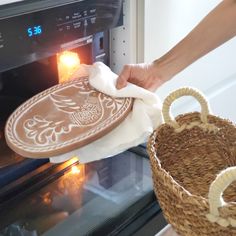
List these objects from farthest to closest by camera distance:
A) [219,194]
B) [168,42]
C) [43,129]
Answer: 1. [168,42]
2. [43,129]
3. [219,194]

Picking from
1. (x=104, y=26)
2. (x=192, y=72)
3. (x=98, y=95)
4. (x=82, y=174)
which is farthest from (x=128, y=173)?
(x=192, y=72)

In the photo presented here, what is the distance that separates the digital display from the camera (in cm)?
83

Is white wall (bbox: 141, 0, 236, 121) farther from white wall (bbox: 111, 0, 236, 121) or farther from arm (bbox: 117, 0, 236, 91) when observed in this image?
arm (bbox: 117, 0, 236, 91)

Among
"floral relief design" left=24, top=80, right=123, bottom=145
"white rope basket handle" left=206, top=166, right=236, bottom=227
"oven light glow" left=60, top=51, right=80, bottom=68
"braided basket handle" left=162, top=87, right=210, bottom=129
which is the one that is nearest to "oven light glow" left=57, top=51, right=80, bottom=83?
"oven light glow" left=60, top=51, right=80, bottom=68

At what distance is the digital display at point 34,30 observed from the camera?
0.83m

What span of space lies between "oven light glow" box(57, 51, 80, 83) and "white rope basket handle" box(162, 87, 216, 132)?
0.79 ft

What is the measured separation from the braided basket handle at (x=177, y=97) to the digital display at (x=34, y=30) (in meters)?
0.25

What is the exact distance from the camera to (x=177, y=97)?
84 cm

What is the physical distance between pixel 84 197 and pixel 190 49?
0.36 meters

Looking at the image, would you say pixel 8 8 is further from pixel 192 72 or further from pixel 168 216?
pixel 192 72

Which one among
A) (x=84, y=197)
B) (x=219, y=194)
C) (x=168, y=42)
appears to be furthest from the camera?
(x=168, y=42)

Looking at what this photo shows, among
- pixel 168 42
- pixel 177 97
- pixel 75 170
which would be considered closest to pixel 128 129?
pixel 177 97

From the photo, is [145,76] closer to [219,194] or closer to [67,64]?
[67,64]

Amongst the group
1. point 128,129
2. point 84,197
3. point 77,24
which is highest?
point 77,24
